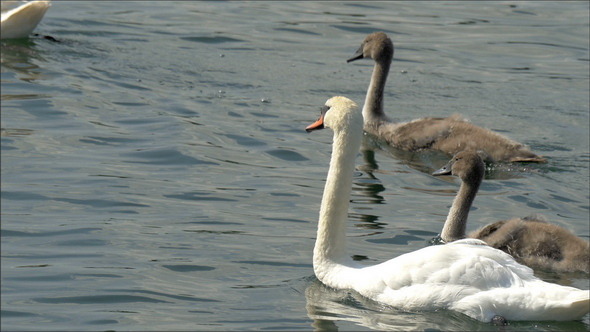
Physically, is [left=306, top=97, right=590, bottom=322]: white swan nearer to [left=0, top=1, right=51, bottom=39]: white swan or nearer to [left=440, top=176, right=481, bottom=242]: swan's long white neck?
[left=440, top=176, right=481, bottom=242]: swan's long white neck

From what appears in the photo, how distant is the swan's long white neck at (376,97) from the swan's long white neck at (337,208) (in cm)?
494

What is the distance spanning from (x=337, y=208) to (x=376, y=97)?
5.33m

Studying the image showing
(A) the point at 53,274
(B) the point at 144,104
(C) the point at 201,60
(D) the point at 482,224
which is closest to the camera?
(A) the point at 53,274

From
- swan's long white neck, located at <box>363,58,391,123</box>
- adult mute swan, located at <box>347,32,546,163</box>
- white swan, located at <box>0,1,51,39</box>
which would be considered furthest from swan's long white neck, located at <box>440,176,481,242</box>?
white swan, located at <box>0,1,51,39</box>

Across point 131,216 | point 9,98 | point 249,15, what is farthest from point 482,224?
point 249,15

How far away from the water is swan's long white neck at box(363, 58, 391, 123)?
2.18ft

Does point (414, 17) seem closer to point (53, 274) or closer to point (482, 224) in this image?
point (482, 224)

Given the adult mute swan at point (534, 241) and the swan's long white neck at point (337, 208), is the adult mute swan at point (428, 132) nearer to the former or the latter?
the adult mute swan at point (534, 241)

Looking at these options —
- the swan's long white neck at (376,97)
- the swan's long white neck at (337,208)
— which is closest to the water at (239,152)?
the swan's long white neck at (337,208)

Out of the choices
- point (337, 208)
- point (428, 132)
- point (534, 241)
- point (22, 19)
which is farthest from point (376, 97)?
point (337, 208)

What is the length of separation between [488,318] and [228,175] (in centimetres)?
427

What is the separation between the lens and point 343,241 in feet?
26.9

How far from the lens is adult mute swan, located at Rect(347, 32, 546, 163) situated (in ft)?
38.2

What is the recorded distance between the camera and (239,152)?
468 inches
